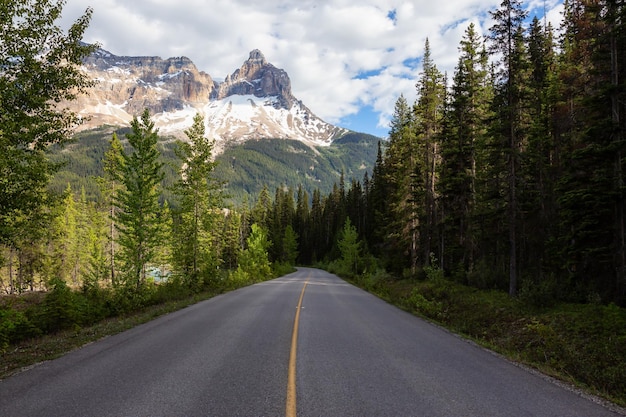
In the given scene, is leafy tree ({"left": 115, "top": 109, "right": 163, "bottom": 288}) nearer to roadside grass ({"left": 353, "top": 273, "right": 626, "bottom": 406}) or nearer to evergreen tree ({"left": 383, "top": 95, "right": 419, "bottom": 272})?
roadside grass ({"left": 353, "top": 273, "right": 626, "bottom": 406})

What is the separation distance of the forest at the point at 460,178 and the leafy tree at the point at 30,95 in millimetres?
41

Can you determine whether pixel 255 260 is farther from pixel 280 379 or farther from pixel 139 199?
pixel 280 379

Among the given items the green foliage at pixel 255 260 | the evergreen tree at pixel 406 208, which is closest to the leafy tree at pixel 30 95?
the evergreen tree at pixel 406 208

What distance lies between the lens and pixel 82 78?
11.3m

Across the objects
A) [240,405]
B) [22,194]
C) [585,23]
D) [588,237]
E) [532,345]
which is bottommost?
[532,345]

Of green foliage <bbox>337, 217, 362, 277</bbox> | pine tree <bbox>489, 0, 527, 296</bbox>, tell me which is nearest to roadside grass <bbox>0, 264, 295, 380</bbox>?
pine tree <bbox>489, 0, 527, 296</bbox>

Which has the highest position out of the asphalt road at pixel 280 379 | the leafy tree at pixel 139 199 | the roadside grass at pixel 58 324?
the leafy tree at pixel 139 199

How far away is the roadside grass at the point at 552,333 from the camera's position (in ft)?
23.1

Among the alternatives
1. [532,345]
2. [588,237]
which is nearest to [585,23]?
[588,237]

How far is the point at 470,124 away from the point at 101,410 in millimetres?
24407

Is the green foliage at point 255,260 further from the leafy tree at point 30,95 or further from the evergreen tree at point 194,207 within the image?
the leafy tree at point 30,95

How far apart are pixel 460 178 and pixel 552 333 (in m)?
14.0

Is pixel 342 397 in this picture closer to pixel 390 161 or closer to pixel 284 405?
pixel 284 405

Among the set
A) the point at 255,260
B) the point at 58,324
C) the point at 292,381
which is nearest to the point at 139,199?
the point at 58,324
